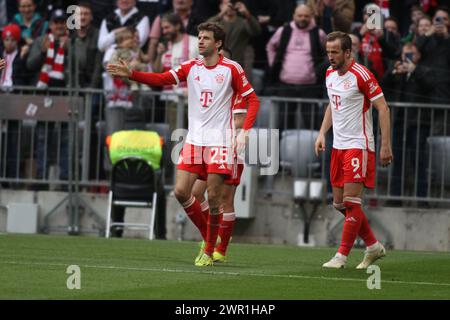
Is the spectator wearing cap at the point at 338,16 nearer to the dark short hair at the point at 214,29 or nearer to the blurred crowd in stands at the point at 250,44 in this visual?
the blurred crowd in stands at the point at 250,44

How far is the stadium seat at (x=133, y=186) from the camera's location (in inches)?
827

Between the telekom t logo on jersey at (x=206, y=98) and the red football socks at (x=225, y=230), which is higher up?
the telekom t logo on jersey at (x=206, y=98)

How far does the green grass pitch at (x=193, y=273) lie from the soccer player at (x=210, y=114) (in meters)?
0.84

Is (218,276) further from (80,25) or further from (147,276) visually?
(80,25)

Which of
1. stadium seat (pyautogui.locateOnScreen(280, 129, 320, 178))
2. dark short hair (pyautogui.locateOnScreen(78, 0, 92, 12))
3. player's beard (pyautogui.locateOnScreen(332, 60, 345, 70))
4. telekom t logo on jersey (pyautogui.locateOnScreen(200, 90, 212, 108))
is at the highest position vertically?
dark short hair (pyautogui.locateOnScreen(78, 0, 92, 12))

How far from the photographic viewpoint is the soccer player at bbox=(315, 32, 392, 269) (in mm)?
14555

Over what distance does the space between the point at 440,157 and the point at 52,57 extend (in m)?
6.73

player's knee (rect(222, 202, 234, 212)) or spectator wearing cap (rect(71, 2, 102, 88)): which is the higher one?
spectator wearing cap (rect(71, 2, 102, 88))

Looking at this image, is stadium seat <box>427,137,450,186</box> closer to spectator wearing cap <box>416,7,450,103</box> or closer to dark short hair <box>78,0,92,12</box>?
spectator wearing cap <box>416,7,450,103</box>

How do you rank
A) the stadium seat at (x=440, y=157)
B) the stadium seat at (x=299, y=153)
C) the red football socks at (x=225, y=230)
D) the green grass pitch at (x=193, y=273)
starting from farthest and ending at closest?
the stadium seat at (x=299, y=153), the stadium seat at (x=440, y=157), the red football socks at (x=225, y=230), the green grass pitch at (x=193, y=273)

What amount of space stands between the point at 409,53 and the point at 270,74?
7.57 ft

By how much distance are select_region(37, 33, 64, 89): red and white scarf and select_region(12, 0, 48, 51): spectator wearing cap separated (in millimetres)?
1184

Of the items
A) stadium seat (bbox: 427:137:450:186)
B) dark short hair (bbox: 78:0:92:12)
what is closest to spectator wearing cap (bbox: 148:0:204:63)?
dark short hair (bbox: 78:0:92:12)

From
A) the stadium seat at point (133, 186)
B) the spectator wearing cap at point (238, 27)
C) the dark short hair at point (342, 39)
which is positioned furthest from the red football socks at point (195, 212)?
the spectator wearing cap at point (238, 27)
